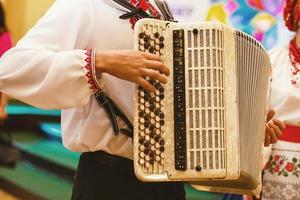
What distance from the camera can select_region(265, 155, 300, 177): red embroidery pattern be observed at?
239 centimetres

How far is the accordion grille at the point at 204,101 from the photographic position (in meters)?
1.43

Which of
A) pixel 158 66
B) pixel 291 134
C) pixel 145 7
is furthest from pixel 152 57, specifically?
pixel 291 134

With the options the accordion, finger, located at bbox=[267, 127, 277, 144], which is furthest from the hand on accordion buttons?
the accordion

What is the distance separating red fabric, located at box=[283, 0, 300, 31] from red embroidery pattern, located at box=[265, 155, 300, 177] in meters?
0.63

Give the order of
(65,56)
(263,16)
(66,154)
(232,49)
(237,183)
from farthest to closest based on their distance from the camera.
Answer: (66,154) < (263,16) < (237,183) < (232,49) < (65,56)

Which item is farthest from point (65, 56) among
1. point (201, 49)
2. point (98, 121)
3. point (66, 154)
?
point (66, 154)

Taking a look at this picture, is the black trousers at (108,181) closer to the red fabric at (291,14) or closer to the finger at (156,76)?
the finger at (156,76)

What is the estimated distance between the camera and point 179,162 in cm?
142

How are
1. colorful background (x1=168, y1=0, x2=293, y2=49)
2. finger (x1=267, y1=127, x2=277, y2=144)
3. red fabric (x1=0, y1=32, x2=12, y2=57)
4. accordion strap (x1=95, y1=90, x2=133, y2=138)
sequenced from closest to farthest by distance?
accordion strap (x1=95, y1=90, x2=133, y2=138) < finger (x1=267, y1=127, x2=277, y2=144) < colorful background (x1=168, y1=0, x2=293, y2=49) < red fabric (x1=0, y1=32, x2=12, y2=57)

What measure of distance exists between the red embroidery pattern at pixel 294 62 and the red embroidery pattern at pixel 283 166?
0.34 m

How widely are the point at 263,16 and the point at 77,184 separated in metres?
1.68

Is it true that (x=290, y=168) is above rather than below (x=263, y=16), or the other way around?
below

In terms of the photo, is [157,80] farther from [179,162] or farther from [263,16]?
[263,16]

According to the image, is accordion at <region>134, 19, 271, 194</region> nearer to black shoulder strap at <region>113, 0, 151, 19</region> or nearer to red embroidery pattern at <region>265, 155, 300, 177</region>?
black shoulder strap at <region>113, 0, 151, 19</region>
